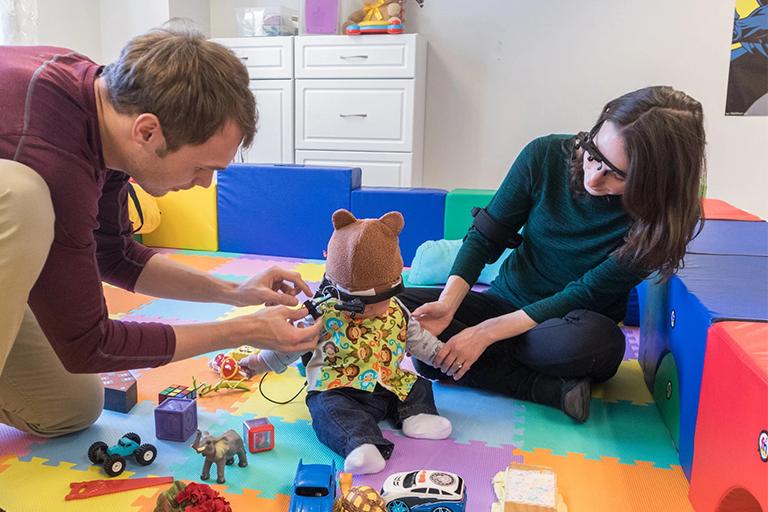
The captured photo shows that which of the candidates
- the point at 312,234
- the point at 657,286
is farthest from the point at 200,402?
the point at 312,234

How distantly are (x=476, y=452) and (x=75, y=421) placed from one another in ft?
2.34

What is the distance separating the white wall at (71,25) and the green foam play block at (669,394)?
3.04 meters

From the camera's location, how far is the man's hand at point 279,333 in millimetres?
1001

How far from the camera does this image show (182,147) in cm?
83

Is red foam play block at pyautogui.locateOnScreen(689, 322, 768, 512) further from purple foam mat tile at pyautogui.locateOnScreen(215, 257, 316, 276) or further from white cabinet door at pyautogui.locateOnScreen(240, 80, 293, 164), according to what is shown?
white cabinet door at pyautogui.locateOnScreen(240, 80, 293, 164)

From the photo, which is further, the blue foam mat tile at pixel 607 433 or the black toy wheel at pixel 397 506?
the blue foam mat tile at pixel 607 433

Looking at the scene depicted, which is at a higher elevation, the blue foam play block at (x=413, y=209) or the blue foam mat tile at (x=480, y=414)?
the blue foam play block at (x=413, y=209)

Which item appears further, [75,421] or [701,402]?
[75,421]

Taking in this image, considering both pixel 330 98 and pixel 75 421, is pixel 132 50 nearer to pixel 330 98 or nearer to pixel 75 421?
pixel 75 421

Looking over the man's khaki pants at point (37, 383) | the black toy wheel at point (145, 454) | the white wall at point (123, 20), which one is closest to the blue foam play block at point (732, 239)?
the black toy wheel at point (145, 454)

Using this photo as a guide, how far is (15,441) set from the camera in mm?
1156

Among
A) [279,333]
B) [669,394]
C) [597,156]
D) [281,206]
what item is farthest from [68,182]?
[281,206]

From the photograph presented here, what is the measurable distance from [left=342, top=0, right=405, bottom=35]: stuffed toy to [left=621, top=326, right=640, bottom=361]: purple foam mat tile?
184 cm

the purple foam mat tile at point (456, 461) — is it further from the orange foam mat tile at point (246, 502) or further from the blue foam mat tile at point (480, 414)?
the orange foam mat tile at point (246, 502)
